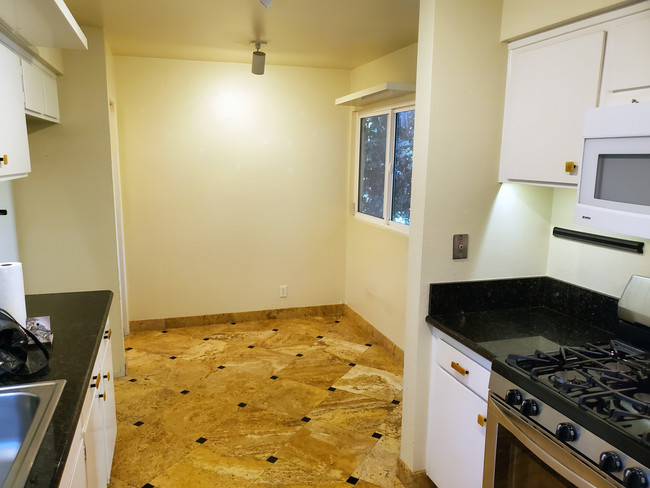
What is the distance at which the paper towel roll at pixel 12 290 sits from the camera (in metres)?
1.90

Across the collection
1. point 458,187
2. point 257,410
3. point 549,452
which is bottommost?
point 257,410

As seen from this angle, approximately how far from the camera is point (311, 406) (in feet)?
10.9

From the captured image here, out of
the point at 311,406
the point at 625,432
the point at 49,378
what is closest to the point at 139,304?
the point at 311,406

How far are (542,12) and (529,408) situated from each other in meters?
1.56

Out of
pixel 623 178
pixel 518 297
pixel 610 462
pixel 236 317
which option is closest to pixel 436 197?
pixel 518 297

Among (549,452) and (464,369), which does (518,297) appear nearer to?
(464,369)

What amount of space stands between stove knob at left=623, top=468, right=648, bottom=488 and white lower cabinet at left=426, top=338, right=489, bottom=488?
2.18 feet

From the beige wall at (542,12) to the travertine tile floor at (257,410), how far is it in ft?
7.53

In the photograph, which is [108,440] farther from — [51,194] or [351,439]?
[51,194]

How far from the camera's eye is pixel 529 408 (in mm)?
1625

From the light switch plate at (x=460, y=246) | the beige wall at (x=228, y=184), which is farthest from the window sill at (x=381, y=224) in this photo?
the light switch plate at (x=460, y=246)

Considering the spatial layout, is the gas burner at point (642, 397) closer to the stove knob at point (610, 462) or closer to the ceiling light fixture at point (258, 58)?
the stove knob at point (610, 462)

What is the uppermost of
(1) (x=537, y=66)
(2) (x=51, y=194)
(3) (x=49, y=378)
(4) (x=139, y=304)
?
(1) (x=537, y=66)

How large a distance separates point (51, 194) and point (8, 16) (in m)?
1.78
